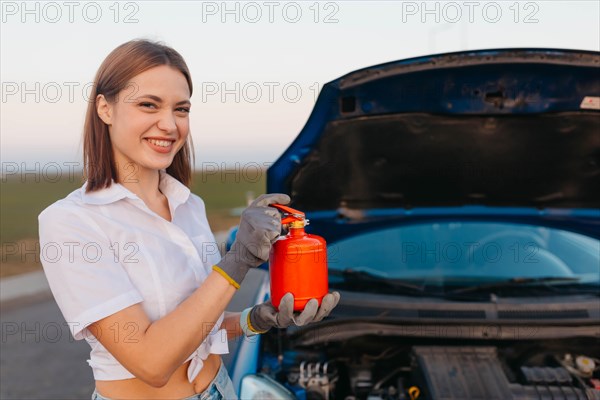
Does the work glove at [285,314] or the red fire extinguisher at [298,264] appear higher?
the red fire extinguisher at [298,264]

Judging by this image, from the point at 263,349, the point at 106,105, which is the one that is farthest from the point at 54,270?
the point at 263,349

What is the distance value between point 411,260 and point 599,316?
861 millimetres

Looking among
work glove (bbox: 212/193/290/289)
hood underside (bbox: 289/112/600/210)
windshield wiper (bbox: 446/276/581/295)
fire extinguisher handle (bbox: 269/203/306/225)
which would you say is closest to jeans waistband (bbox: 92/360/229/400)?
work glove (bbox: 212/193/290/289)

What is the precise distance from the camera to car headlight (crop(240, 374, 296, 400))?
187 cm

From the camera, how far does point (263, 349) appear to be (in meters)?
2.25

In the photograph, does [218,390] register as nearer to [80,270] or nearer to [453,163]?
[80,270]

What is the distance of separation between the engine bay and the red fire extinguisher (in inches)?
29.4

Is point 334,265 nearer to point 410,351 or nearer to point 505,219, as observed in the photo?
point 410,351

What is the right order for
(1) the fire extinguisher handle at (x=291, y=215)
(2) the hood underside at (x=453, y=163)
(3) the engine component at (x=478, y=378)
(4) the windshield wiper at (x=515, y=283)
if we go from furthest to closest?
(4) the windshield wiper at (x=515, y=283)
(2) the hood underside at (x=453, y=163)
(3) the engine component at (x=478, y=378)
(1) the fire extinguisher handle at (x=291, y=215)

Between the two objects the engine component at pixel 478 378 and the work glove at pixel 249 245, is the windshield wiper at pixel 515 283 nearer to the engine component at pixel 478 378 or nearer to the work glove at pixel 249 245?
the engine component at pixel 478 378

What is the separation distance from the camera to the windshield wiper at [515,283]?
93.0 inches

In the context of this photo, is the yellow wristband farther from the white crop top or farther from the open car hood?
the open car hood

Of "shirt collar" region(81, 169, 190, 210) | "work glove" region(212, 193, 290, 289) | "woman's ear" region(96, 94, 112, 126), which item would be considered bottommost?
"work glove" region(212, 193, 290, 289)

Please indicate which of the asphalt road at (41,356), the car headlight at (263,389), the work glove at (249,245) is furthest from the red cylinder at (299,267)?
the asphalt road at (41,356)
